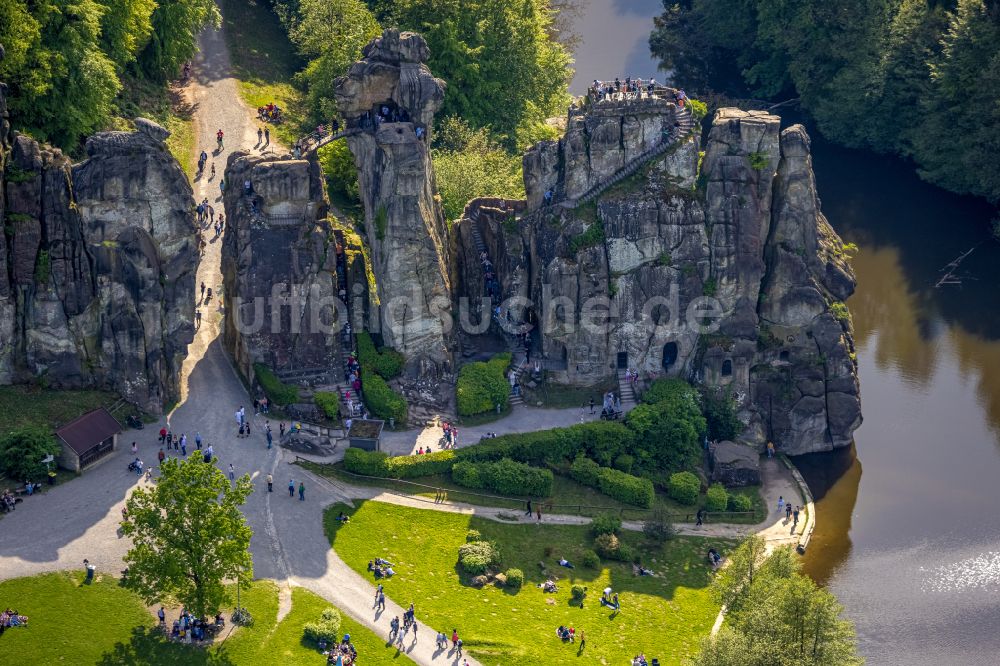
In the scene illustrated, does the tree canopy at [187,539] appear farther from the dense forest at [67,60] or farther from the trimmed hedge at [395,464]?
the dense forest at [67,60]

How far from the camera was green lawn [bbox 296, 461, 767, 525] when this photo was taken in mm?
98875

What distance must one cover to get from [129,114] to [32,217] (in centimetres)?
2745

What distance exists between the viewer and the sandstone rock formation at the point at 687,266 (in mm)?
108562

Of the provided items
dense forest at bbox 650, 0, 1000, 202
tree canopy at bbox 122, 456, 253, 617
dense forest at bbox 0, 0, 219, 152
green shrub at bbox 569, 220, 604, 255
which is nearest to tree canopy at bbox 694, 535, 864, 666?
tree canopy at bbox 122, 456, 253, 617

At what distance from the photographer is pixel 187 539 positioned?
263ft

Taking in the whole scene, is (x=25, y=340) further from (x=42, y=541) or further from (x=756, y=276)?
(x=756, y=276)

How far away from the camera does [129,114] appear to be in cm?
12144

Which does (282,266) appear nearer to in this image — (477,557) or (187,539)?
(477,557)

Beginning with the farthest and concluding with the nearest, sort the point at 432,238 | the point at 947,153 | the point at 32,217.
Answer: the point at 947,153 → the point at 432,238 → the point at 32,217

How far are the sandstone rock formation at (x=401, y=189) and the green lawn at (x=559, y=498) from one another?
405 inches

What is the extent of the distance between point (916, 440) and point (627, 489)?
27.3 metres

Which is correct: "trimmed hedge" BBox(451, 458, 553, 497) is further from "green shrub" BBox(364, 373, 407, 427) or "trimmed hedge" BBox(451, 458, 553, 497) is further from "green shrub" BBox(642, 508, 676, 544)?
"green shrub" BBox(642, 508, 676, 544)

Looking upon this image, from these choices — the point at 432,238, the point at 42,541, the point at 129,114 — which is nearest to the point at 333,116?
the point at 129,114

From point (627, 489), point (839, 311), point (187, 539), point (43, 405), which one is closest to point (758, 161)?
point (839, 311)
